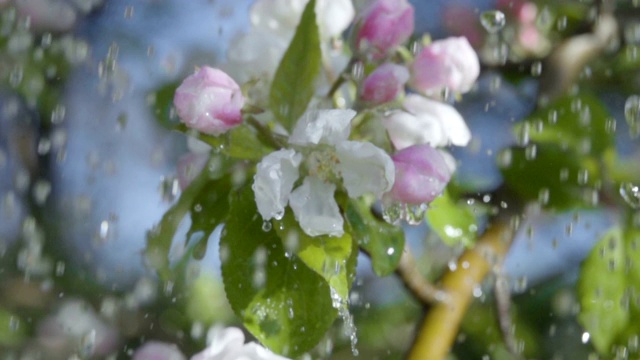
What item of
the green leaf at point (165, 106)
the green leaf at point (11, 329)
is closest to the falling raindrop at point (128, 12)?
the green leaf at point (11, 329)

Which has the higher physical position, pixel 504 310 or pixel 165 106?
pixel 165 106

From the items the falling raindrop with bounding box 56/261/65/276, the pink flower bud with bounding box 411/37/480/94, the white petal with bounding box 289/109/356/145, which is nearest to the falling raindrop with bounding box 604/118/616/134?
the pink flower bud with bounding box 411/37/480/94

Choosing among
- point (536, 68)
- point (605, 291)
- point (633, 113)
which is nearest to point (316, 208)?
point (605, 291)

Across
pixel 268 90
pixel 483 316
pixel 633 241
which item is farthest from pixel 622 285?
pixel 268 90

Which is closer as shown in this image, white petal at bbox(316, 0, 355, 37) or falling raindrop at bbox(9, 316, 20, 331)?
white petal at bbox(316, 0, 355, 37)

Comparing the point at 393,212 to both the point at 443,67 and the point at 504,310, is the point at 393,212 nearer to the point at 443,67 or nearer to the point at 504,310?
the point at 443,67

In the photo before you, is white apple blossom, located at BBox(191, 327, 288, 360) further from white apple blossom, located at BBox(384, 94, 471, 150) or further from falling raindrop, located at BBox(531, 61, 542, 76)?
falling raindrop, located at BBox(531, 61, 542, 76)

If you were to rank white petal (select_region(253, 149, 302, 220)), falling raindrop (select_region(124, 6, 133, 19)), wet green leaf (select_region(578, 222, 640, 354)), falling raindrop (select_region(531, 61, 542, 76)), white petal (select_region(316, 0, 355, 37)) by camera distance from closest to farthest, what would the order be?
1. white petal (select_region(253, 149, 302, 220))
2. white petal (select_region(316, 0, 355, 37))
3. wet green leaf (select_region(578, 222, 640, 354))
4. falling raindrop (select_region(531, 61, 542, 76))
5. falling raindrop (select_region(124, 6, 133, 19))
